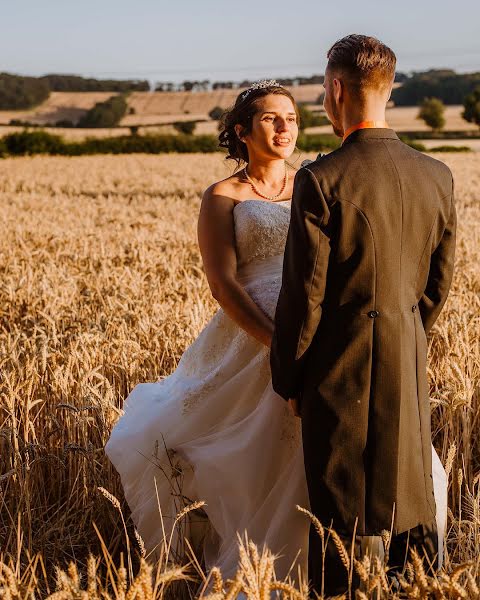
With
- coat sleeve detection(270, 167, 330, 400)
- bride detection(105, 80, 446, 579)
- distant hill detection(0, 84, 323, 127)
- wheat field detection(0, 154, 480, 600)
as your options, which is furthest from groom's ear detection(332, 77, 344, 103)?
distant hill detection(0, 84, 323, 127)

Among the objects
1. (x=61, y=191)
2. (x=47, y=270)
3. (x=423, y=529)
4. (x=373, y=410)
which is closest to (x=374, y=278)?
(x=373, y=410)

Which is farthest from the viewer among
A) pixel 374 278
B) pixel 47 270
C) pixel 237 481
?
pixel 47 270

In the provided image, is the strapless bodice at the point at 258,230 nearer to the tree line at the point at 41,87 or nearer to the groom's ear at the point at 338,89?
the groom's ear at the point at 338,89

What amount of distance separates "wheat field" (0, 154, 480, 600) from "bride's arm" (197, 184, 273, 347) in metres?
0.61

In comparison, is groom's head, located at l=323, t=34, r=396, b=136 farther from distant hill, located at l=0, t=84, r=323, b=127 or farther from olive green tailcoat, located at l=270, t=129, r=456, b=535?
distant hill, located at l=0, t=84, r=323, b=127

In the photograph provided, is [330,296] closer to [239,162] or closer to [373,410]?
[373,410]

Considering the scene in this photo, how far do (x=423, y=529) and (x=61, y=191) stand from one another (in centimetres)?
2071

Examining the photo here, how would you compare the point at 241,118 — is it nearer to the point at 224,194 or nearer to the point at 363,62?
the point at 224,194

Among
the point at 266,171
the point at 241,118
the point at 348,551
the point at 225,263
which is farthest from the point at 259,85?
the point at 348,551

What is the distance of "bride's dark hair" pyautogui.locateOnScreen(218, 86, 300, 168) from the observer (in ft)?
10.9

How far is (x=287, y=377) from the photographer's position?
2.50 metres

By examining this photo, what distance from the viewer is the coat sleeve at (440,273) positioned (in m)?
2.62

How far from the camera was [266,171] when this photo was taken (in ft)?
11.2

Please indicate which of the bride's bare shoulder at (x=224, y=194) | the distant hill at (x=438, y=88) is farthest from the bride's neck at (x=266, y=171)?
the distant hill at (x=438, y=88)
